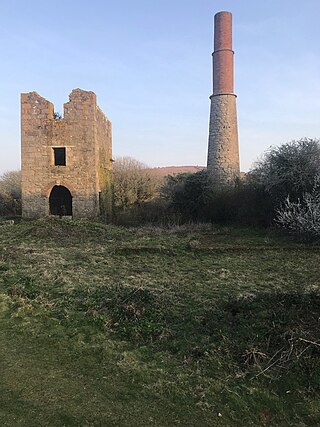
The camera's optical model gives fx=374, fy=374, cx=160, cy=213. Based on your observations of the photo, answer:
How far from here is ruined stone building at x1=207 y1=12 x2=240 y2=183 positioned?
21375 mm

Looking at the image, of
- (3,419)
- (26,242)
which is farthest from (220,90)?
(3,419)

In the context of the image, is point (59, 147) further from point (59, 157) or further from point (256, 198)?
point (256, 198)

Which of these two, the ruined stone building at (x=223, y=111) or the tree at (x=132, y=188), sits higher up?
the ruined stone building at (x=223, y=111)

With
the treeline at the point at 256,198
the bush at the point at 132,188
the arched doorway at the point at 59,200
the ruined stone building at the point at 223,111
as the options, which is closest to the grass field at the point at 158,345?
the treeline at the point at 256,198

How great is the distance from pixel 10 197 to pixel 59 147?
365 inches

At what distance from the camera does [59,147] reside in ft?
59.6

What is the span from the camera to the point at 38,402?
12.7 feet

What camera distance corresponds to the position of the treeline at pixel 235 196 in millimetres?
15047

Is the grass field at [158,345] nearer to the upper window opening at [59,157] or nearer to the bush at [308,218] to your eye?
the bush at [308,218]

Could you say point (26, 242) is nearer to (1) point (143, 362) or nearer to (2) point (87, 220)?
(2) point (87, 220)

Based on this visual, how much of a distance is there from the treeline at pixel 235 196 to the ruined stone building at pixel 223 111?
914 millimetres

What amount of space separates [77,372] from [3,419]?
1.05 meters

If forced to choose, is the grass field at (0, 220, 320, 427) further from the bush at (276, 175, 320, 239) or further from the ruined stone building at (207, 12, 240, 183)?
the ruined stone building at (207, 12, 240, 183)

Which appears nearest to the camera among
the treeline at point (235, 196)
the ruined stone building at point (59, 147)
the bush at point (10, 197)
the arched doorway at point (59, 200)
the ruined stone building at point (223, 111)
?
the treeline at point (235, 196)
